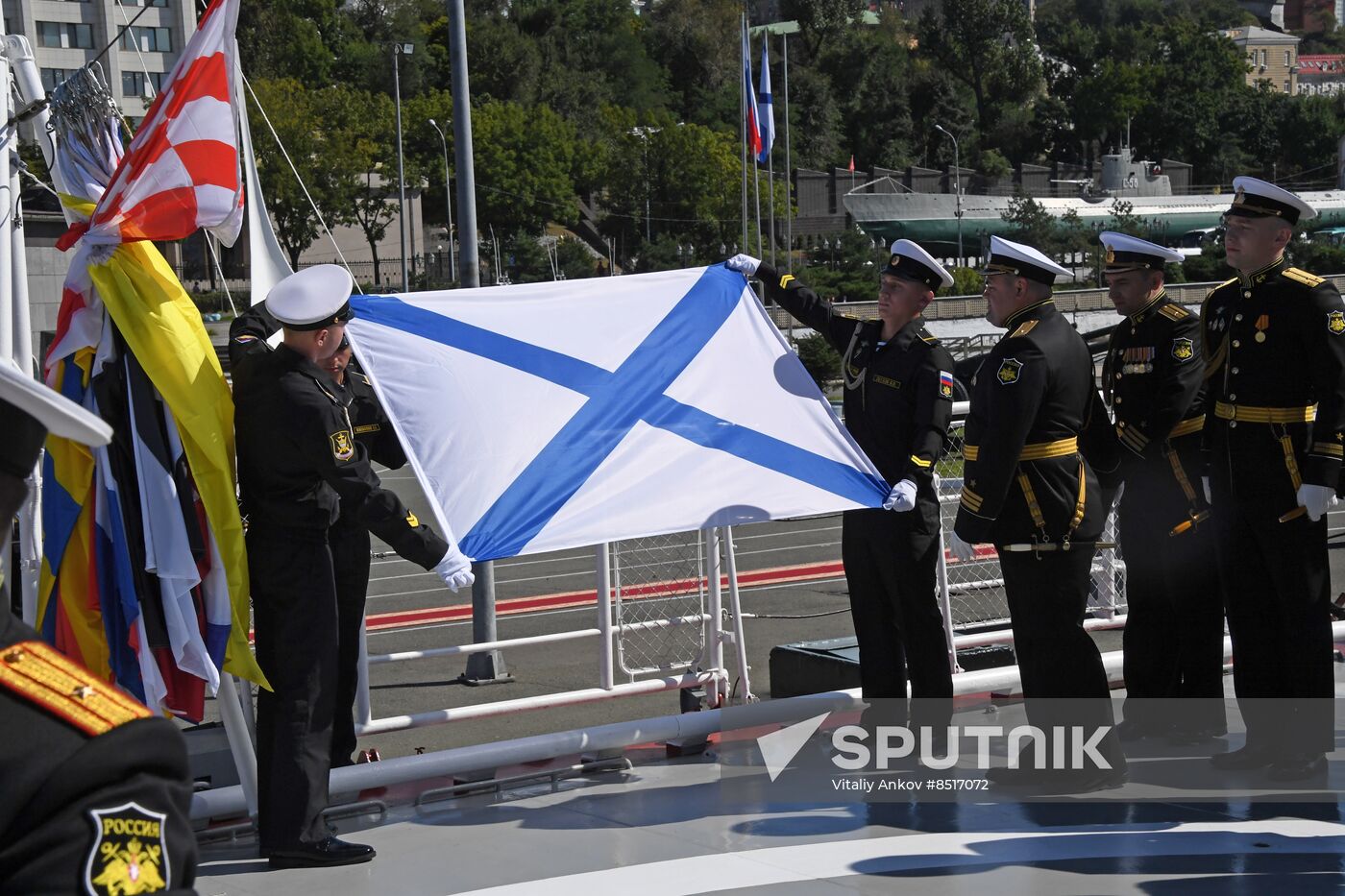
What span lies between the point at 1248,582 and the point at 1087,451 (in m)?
0.83

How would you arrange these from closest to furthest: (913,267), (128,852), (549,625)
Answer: (128,852), (913,267), (549,625)

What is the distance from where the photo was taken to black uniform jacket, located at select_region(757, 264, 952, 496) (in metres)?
6.20

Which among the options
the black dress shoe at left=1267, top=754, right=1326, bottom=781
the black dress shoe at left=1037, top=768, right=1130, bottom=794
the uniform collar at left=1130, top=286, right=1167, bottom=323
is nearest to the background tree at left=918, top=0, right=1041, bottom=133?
the uniform collar at left=1130, top=286, right=1167, bottom=323

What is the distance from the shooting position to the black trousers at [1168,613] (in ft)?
21.2

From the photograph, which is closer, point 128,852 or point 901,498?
point 128,852

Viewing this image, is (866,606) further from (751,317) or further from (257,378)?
(257,378)

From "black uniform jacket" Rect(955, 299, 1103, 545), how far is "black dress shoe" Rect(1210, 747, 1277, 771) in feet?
3.54

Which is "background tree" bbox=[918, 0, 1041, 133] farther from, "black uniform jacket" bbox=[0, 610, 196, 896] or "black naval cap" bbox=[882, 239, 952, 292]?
"black uniform jacket" bbox=[0, 610, 196, 896]

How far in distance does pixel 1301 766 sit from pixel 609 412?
2972mm

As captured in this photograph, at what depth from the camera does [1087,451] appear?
642 centimetres

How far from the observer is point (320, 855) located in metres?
5.03

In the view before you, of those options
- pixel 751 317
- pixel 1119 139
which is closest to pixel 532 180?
pixel 1119 139

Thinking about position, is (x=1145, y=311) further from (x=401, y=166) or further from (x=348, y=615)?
(x=401, y=166)

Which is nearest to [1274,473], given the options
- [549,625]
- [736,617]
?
[736,617]
